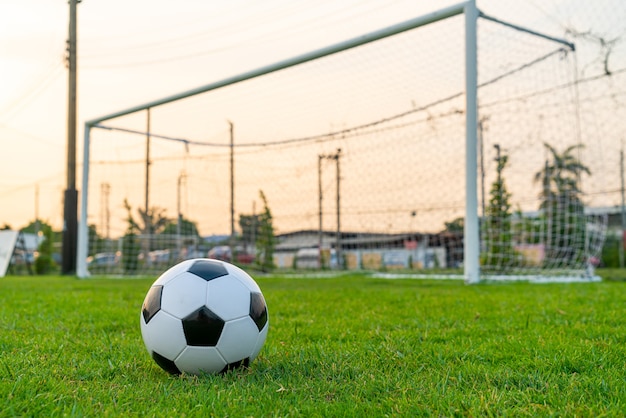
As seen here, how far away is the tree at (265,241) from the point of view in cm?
1392

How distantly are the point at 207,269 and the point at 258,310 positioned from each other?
0.32m

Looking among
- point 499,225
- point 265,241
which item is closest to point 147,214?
point 265,241

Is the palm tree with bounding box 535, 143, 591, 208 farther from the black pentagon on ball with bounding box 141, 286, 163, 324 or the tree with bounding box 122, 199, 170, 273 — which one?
the tree with bounding box 122, 199, 170, 273

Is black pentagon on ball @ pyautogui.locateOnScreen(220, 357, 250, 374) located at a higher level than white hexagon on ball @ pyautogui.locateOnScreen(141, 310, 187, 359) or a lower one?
lower

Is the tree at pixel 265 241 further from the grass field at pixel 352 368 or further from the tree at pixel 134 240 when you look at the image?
the grass field at pixel 352 368

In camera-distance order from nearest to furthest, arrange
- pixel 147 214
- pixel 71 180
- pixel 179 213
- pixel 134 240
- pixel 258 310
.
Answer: pixel 258 310, pixel 179 213, pixel 134 240, pixel 71 180, pixel 147 214

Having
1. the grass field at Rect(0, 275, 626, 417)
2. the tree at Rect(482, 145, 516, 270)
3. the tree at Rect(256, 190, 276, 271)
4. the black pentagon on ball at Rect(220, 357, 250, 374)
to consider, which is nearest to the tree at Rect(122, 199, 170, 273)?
the tree at Rect(256, 190, 276, 271)

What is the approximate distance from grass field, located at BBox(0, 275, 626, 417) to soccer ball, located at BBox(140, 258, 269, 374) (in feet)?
0.27

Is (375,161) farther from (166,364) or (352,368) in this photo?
(166,364)

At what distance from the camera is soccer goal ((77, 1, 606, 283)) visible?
10211mm

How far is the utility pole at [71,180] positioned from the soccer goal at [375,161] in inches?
27.2

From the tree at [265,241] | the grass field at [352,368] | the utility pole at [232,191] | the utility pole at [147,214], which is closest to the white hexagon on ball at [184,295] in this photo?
the grass field at [352,368]

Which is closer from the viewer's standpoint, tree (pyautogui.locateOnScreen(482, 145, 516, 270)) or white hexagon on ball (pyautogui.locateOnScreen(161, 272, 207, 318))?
white hexagon on ball (pyautogui.locateOnScreen(161, 272, 207, 318))

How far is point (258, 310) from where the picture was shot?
277 centimetres
